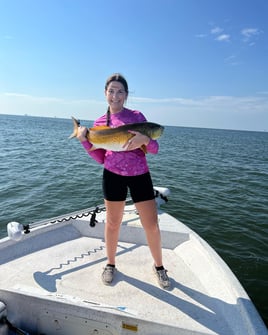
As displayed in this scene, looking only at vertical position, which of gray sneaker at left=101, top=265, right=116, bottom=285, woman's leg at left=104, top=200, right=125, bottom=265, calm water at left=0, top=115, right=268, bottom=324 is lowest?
calm water at left=0, top=115, right=268, bottom=324

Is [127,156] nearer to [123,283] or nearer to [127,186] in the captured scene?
[127,186]

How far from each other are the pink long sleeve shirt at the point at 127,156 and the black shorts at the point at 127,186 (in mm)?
67

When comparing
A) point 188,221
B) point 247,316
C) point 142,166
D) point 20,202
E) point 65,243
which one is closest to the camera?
point 247,316

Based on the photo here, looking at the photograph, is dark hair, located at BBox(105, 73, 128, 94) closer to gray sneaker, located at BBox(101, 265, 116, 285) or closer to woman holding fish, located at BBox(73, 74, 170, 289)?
woman holding fish, located at BBox(73, 74, 170, 289)

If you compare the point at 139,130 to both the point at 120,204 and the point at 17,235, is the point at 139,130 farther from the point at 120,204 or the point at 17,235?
the point at 17,235

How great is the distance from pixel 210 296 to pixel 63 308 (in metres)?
1.88

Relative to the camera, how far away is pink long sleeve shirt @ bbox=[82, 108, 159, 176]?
3.24m

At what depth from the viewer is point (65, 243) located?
483 cm

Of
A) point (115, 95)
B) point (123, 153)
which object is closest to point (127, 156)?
point (123, 153)

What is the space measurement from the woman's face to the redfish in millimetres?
383

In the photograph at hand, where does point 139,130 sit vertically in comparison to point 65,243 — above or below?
above

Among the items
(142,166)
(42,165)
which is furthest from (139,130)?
(42,165)

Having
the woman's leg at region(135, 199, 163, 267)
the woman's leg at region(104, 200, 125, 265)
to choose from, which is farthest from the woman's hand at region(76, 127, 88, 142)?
the woman's leg at region(135, 199, 163, 267)

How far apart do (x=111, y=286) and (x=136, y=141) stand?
208 cm
